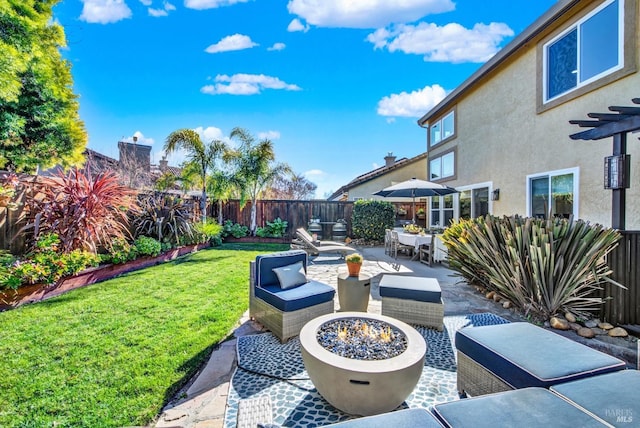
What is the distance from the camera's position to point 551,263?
13.5 feet

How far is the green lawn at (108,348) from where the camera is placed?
2.30 meters

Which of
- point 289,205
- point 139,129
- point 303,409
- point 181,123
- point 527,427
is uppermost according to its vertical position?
point 139,129

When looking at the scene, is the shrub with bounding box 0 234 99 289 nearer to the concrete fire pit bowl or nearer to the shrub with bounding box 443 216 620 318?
A: the concrete fire pit bowl

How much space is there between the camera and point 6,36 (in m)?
6.61

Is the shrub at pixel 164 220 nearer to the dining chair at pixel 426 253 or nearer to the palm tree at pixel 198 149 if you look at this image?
the palm tree at pixel 198 149

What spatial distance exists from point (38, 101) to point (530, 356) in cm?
1246

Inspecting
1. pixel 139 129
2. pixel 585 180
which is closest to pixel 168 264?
pixel 585 180

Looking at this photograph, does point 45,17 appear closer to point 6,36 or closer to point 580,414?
point 6,36

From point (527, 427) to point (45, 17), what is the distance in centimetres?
1368

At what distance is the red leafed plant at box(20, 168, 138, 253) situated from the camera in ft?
18.9

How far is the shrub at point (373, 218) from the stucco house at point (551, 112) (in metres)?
2.92

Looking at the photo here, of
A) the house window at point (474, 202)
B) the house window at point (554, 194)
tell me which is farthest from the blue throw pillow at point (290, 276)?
the house window at point (474, 202)

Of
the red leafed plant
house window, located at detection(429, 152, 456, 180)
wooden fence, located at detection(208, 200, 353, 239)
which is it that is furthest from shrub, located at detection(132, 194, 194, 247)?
house window, located at detection(429, 152, 456, 180)

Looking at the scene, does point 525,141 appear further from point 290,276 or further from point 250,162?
point 250,162
